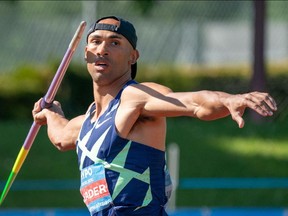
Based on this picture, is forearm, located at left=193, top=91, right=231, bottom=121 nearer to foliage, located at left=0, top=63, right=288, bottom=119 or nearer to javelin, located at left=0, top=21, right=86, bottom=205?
javelin, located at left=0, top=21, right=86, bottom=205

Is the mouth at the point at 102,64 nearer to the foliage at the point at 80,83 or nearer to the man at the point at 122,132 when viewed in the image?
the man at the point at 122,132

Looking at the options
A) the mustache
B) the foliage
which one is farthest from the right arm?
the foliage

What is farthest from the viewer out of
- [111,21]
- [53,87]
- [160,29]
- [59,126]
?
[160,29]

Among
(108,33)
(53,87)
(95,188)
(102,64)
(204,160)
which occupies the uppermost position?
(108,33)

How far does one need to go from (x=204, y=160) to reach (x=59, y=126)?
30.5 ft

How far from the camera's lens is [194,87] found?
1814 cm

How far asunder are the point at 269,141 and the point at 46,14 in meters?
4.81

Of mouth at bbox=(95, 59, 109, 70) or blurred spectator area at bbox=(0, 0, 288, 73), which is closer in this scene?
mouth at bbox=(95, 59, 109, 70)

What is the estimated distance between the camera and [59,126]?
22.2 feet

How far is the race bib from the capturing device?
579cm

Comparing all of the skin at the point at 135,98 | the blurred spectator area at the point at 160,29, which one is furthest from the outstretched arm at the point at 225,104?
the blurred spectator area at the point at 160,29

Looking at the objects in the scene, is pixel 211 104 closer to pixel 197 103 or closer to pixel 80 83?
pixel 197 103

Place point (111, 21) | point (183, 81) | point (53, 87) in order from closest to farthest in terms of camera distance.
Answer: point (111, 21), point (53, 87), point (183, 81)

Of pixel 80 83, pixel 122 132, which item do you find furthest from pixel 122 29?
pixel 80 83
